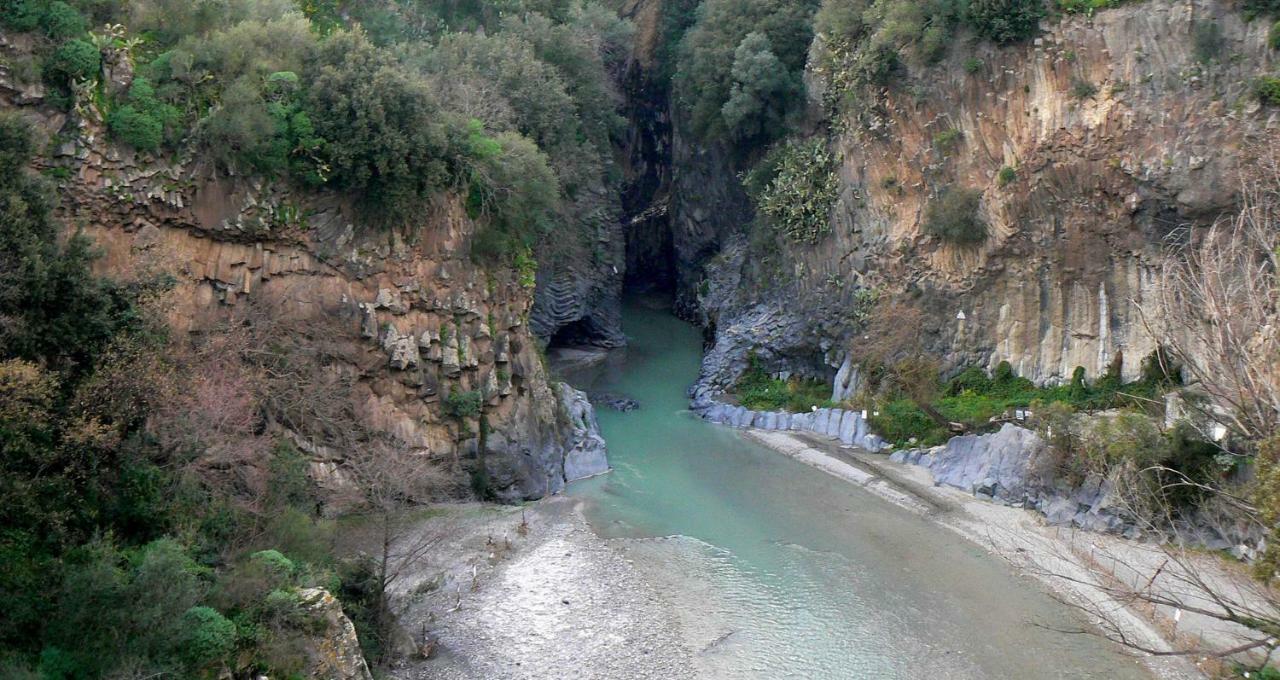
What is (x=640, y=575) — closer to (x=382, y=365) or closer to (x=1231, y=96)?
(x=382, y=365)

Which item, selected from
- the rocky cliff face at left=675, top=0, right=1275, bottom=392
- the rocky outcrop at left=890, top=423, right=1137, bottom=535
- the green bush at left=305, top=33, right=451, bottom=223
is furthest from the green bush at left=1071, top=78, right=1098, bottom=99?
the green bush at left=305, top=33, right=451, bottom=223

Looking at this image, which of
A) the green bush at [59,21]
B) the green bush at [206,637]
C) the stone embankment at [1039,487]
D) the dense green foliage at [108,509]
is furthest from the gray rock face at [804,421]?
the green bush at [59,21]

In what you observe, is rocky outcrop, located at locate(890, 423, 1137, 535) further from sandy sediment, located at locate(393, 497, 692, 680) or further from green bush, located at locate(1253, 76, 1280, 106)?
sandy sediment, located at locate(393, 497, 692, 680)

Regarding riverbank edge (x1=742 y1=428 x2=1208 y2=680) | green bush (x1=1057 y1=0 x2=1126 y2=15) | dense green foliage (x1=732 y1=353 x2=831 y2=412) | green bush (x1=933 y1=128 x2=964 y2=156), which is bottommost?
dense green foliage (x1=732 y1=353 x2=831 y2=412)

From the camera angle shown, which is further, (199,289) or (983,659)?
(199,289)

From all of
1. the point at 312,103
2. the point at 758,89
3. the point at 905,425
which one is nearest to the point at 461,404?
the point at 312,103

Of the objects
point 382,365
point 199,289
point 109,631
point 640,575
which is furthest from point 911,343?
point 109,631

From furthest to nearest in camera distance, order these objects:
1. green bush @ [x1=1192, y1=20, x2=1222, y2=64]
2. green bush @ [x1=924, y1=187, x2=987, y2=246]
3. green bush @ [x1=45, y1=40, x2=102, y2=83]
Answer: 1. green bush @ [x1=924, y1=187, x2=987, y2=246]
2. green bush @ [x1=1192, y1=20, x2=1222, y2=64]
3. green bush @ [x1=45, y1=40, x2=102, y2=83]
